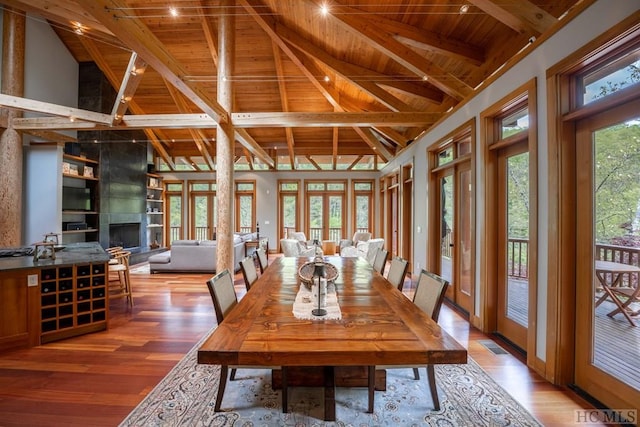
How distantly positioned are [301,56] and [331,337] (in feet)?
17.5

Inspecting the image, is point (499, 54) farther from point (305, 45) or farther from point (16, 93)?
point (16, 93)

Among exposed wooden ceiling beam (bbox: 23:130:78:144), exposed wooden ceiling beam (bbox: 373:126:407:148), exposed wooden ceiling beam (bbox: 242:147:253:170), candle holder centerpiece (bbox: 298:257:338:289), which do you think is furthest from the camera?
exposed wooden ceiling beam (bbox: 242:147:253:170)

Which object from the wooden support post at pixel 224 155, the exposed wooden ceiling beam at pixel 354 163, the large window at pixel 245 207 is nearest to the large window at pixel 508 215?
the wooden support post at pixel 224 155

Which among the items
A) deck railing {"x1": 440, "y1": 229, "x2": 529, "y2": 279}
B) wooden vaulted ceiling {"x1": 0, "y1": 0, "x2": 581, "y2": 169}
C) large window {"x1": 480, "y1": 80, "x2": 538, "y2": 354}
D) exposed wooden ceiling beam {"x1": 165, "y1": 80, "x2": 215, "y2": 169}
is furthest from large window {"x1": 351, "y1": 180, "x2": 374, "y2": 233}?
deck railing {"x1": 440, "y1": 229, "x2": 529, "y2": 279}

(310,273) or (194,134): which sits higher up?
(194,134)

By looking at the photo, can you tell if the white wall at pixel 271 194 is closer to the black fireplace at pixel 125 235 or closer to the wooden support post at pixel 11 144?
the black fireplace at pixel 125 235

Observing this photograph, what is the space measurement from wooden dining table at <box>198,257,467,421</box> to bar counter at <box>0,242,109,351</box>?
2.35 m

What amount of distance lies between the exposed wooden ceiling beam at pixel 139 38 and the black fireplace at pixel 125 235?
6056 millimetres

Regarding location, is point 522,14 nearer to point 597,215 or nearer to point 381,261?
point 597,215

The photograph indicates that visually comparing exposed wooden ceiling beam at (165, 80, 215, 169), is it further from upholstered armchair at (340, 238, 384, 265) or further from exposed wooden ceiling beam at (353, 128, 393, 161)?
upholstered armchair at (340, 238, 384, 265)

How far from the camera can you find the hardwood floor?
6.02 feet

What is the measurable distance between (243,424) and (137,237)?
8315 millimetres

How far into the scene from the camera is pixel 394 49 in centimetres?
352

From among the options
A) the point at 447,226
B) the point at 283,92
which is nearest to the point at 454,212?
the point at 447,226
